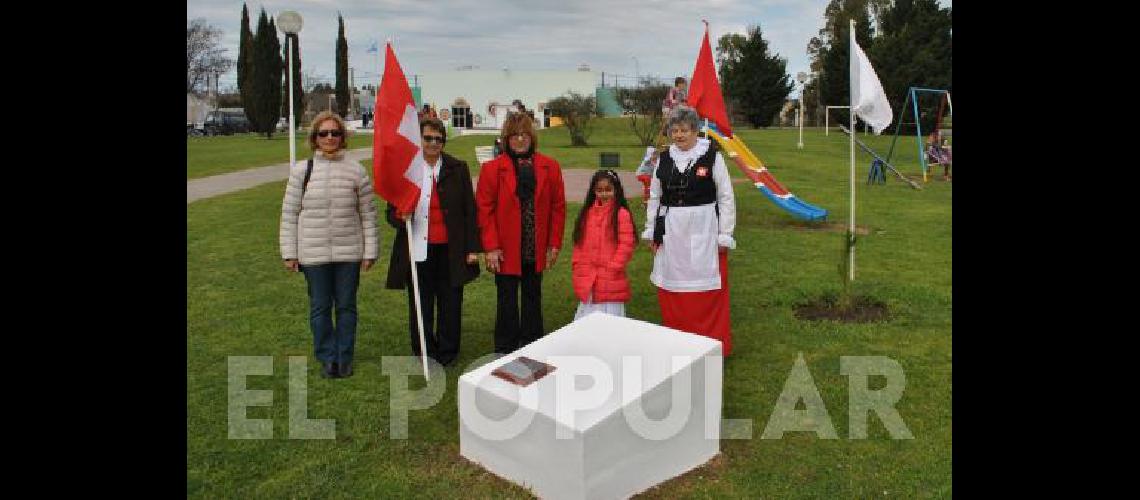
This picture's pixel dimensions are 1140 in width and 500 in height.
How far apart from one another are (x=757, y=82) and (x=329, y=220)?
45.4 meters

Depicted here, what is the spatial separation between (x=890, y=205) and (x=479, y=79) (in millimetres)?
52982

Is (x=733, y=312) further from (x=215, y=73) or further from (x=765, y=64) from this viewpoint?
(x=215, y=73)

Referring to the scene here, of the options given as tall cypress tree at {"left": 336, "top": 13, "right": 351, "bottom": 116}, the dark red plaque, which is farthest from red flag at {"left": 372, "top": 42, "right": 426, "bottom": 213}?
tall cypress tree at {"left": 336, "top": 13, "right": 351, "bottom": 116}

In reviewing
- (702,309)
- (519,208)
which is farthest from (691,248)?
(519,208)

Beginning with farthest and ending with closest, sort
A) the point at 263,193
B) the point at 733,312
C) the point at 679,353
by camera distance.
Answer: the point at 263,193 < the point at 733,312 < the point at 679,353

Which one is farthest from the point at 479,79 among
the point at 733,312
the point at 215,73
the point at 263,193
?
the point at 733,312

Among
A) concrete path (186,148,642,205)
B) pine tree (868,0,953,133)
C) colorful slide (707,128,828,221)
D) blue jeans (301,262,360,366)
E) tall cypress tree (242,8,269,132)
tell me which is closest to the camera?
blue jeans (301,262,360,366)

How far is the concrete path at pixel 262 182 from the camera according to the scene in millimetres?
17594

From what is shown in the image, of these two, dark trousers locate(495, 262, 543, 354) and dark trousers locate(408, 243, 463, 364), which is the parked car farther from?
dark trousers locate(495, 262, 543, 354)

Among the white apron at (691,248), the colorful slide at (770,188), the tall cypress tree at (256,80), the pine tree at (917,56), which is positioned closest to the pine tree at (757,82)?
the pine tree at (917,56)

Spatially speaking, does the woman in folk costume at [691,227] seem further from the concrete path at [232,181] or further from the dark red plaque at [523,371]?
the concrete path at [232,181]

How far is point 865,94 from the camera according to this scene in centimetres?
827

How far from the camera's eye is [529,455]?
166 inches

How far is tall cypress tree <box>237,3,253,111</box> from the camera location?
47.0 m
